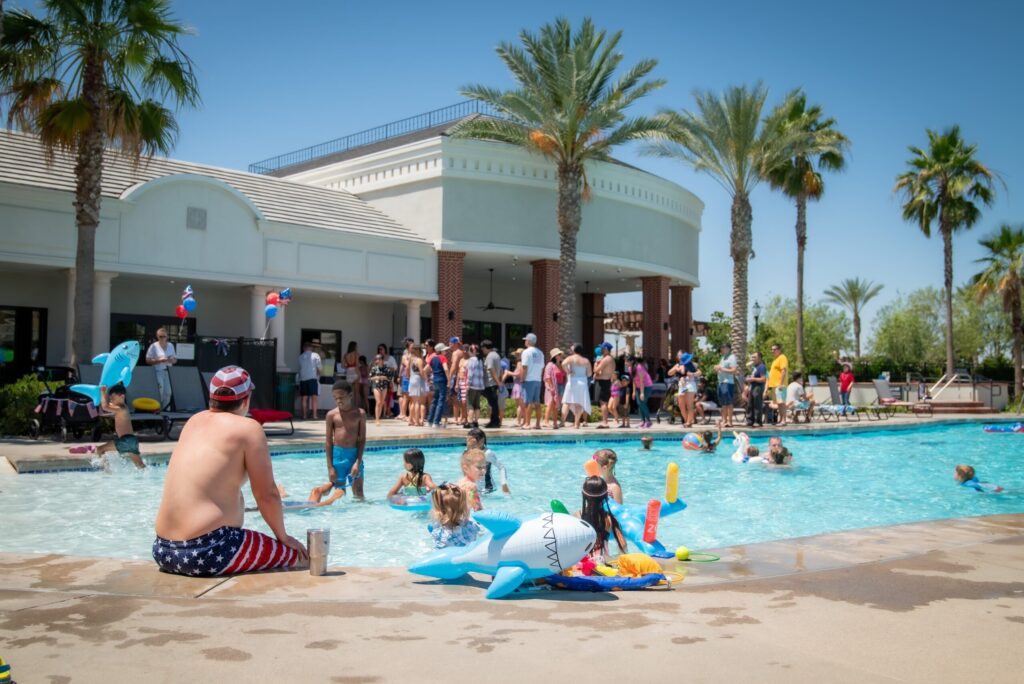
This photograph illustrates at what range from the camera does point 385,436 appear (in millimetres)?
14719

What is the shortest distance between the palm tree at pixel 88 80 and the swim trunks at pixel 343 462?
24.7 feet

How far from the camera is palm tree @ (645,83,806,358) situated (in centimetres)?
2530

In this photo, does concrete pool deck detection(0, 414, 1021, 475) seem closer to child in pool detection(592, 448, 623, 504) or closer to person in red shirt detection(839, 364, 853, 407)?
person in red shirt detection(839, 364, 853, 407)

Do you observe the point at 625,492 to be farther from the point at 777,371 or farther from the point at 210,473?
the point at 777,371

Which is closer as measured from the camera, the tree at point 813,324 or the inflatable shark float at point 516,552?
the inflatable shark float at point 516,552

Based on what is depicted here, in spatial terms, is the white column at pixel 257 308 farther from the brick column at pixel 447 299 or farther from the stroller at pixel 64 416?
the stroller at pixel 64 416

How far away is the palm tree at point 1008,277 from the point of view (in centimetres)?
3459

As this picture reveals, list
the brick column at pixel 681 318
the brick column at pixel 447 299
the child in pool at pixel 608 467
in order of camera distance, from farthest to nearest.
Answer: the brick column at pixel 681 318
the brick column at pixel 447 299
the child in pool at pixel 608 467

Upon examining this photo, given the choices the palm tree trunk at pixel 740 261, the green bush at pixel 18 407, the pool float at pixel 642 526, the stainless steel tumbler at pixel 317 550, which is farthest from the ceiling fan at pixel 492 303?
the stainless steel tumbler at pixel 317 550

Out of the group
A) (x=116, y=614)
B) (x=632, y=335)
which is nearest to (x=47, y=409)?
(x=116, y=614)

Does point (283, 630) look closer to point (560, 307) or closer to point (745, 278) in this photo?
point (560, 307)

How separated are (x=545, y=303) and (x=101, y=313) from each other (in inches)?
484

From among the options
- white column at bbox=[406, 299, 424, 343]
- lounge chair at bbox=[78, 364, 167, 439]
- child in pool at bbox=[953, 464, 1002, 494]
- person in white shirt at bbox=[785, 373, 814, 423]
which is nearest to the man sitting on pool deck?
lounge chair at bbox=[78, 364, 167, 439]

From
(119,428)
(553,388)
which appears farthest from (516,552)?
(553,388)
